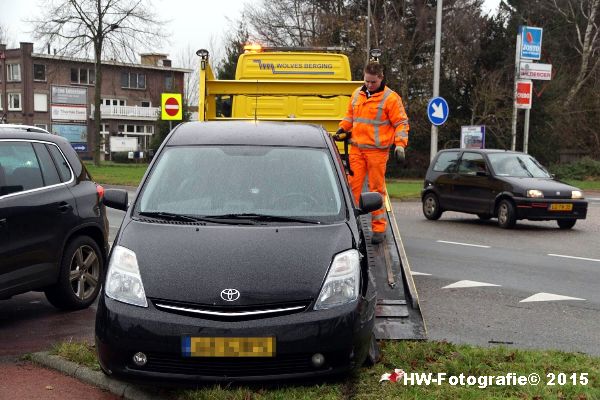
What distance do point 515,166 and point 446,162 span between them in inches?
64.5

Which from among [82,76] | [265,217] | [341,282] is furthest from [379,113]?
[82,76]

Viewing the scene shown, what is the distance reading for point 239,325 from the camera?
412 cm

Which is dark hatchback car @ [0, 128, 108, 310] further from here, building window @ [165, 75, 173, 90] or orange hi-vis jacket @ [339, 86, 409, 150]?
building window @ [165, 75, 173, 90]

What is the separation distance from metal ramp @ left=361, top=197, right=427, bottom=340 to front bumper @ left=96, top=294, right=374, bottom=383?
1473 mm

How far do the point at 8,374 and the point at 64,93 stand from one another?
6683 centimetres

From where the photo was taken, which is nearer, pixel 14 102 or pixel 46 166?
pixel 46 166

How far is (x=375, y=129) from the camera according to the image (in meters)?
8.36

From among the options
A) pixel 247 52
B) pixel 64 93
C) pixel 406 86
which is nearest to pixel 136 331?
pixel 247 52

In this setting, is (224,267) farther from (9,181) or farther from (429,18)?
(429,18)

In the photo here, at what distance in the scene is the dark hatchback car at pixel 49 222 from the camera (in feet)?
20.3

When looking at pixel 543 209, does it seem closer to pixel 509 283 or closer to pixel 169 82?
pixel 509 283

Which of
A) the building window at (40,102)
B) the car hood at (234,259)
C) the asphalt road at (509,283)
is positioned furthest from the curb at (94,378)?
the building window at (40,102)

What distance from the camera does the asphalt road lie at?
6539 mm

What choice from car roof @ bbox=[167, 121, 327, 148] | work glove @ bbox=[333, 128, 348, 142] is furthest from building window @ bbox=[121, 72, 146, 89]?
car roof @ bbox=[167, 121, 327, 148]
